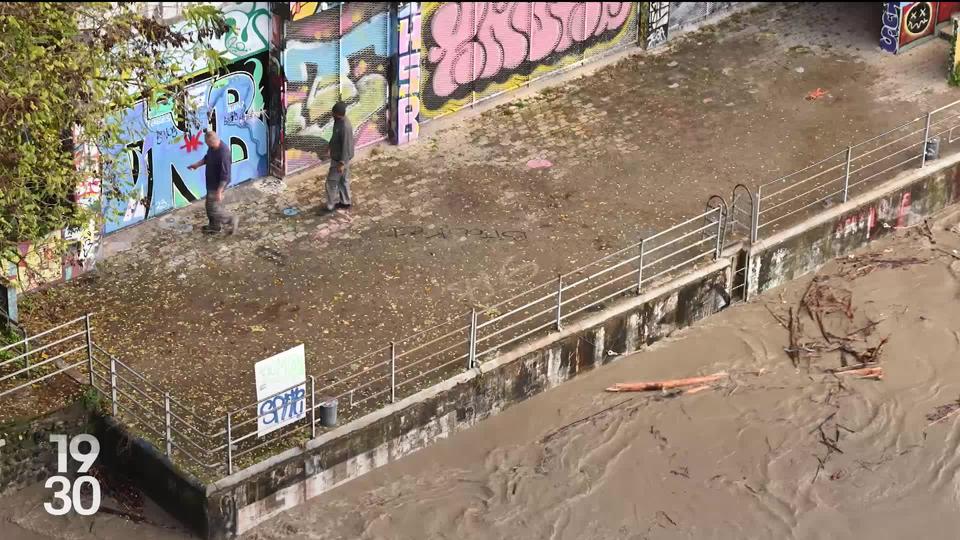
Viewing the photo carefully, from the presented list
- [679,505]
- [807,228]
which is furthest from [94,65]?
[807,228]

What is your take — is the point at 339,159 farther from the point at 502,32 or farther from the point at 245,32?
the point at 502,32

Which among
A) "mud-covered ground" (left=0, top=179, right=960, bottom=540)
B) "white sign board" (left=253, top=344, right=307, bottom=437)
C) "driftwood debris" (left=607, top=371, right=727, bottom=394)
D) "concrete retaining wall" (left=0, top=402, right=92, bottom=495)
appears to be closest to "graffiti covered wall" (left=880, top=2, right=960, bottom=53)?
"mud-covered ground" (left=0, top=179, right=960, bottom=540)

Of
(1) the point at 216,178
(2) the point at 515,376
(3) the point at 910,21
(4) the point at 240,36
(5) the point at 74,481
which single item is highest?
(4) the point at 240,36

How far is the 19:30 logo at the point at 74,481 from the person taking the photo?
20.0 meters

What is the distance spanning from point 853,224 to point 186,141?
30.5 ft

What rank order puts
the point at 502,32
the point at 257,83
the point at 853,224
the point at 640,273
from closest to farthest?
the point at 640,273 < the point at 257,83 < the point at 853,224 < the point at 502,32

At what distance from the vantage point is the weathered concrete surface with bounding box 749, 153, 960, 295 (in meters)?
24.3

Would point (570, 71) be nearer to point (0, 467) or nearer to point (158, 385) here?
point (158, 385)

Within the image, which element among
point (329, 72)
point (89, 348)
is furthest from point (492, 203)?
point (89, 348)

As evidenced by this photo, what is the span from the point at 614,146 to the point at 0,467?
35.3ft

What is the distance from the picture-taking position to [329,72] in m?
25.3

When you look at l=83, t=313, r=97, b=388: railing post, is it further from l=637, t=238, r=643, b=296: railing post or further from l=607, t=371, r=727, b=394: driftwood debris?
l=637, t=238, r=643, b=296: railing post

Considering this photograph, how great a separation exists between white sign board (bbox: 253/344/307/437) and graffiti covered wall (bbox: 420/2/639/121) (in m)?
8.08

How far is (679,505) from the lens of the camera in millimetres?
20766
